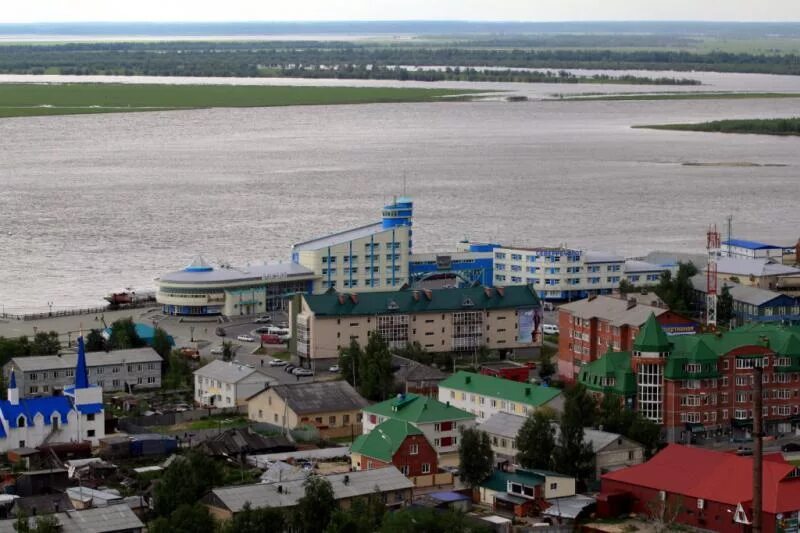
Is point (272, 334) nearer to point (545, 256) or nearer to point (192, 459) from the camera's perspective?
point (545, 256)

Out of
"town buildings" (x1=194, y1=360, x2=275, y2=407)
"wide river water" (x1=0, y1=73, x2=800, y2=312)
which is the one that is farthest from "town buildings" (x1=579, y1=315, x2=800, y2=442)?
"wide river water" (x1=0, y1=73, x2=800, y2=312)

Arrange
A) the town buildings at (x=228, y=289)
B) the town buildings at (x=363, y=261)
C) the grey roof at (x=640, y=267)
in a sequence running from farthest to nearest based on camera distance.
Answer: the grey roof at (x=640, y=267) → the town buildings at (x=363, y=261) → the town buildings at (x=228, y=289)

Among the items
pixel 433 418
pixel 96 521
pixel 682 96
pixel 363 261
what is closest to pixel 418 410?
pixel 433 418

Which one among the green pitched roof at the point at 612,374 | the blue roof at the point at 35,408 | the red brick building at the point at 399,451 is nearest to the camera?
the red brick building at the point at 399,451

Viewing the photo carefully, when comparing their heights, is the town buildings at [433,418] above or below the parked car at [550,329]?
below

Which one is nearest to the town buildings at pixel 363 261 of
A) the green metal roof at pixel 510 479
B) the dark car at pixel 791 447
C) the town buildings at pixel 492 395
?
the town buildings at pixel 492 395

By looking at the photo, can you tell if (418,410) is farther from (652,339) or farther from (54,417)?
(54,417)

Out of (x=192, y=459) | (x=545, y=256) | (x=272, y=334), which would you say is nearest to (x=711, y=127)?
(x=545, y=256)

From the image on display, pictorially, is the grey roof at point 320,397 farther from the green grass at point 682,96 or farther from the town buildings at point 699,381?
the green grass at point 682,96
